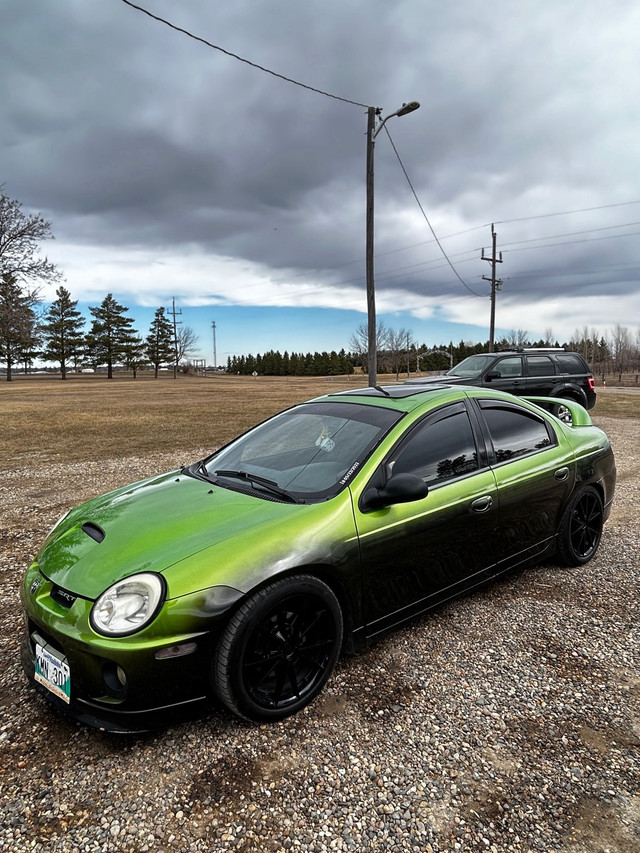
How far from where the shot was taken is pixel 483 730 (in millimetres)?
2252

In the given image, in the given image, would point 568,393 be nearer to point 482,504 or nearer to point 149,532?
point 482,504

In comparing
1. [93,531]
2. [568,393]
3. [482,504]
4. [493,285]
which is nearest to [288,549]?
[93,531]

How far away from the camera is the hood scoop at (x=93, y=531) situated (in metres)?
2.47

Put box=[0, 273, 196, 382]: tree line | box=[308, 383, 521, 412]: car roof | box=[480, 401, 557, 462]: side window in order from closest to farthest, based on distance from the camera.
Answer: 1. box=[308, 383, 521, 412]: car roof
2. box=[480, 401, 557, 462]: side window
3. box=[0, 273, 196, 382]: tree line

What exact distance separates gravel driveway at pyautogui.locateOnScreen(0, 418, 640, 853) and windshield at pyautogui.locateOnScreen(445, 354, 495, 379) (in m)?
9.32

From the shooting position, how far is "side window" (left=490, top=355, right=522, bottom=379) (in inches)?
465

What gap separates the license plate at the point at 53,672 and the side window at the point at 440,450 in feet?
5.98

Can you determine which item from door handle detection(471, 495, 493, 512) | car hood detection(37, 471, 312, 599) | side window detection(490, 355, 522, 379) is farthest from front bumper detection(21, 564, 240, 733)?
side window detection(490, 355, 522, 379)

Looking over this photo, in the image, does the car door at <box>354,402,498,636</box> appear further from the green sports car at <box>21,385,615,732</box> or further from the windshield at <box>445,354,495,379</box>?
the windshield at <box>445,354,495,379</box>

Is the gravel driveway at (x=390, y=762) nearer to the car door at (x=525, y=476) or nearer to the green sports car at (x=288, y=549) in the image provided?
the green sports car at (x=288, y=549)

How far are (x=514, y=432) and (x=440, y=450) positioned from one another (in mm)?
832

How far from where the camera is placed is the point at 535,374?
1188 centimetres

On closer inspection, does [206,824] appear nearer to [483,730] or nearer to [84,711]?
[84,711]

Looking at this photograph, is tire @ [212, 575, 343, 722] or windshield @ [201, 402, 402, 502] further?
windshield @ [201, 402, 402, 502]
